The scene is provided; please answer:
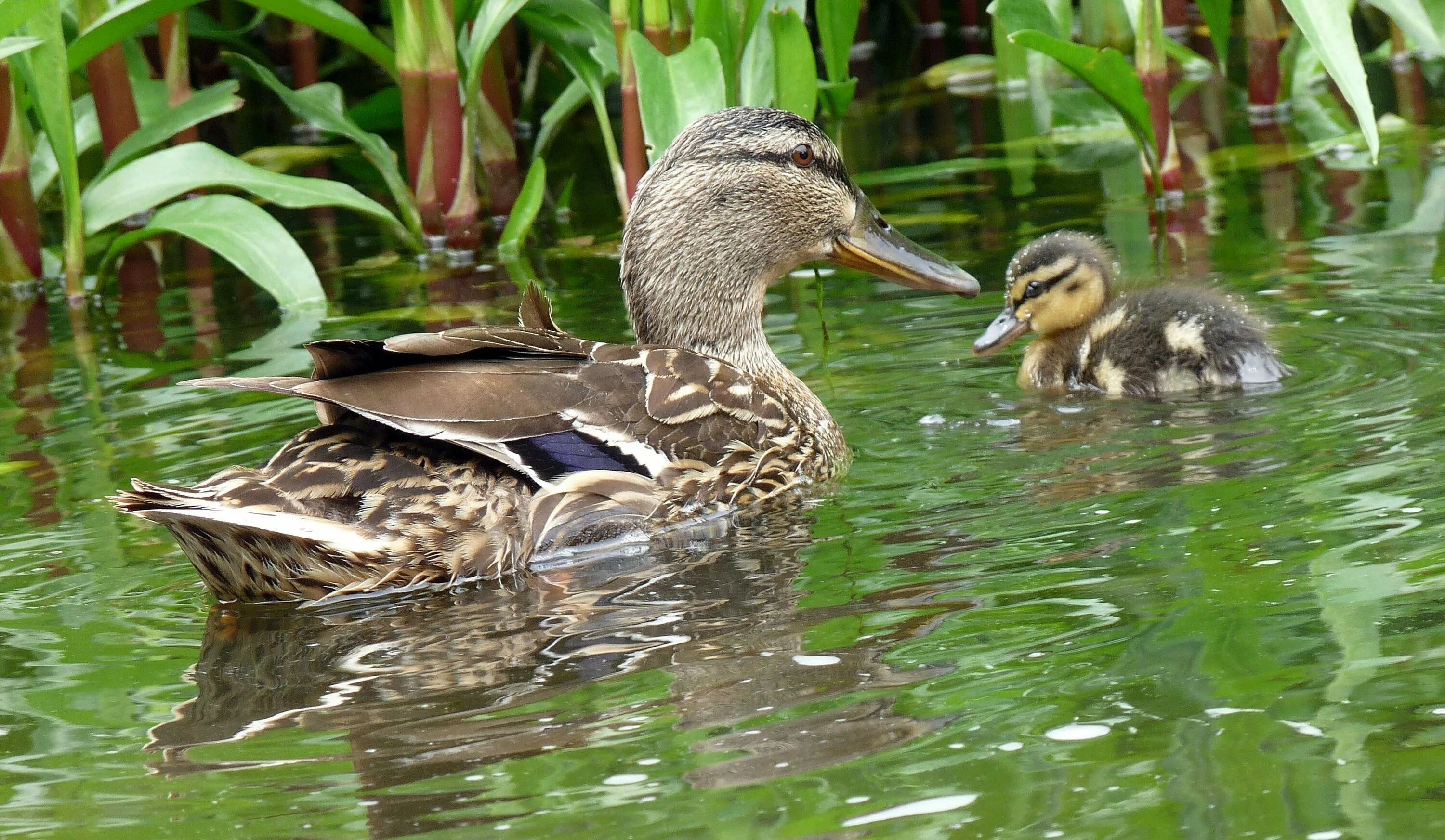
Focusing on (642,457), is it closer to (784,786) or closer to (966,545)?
(966,545)

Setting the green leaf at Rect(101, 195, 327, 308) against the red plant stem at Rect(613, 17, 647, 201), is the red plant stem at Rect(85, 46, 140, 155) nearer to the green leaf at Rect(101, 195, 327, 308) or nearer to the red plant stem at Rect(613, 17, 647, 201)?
the green leaf at Rect(101, 195, 327, 308)

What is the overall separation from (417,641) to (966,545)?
1096mm

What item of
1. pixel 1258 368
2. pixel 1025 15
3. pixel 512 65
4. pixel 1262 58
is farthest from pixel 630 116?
pixel 1262 58

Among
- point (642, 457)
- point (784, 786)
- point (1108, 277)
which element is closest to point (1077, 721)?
point (784, 786)

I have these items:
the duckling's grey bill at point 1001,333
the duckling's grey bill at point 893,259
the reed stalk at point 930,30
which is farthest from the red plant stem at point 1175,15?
the duckling's grey bill at point 893,259

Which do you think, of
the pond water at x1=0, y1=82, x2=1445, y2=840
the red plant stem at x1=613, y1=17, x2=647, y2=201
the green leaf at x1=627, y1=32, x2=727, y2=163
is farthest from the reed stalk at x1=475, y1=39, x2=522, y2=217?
the pond water at x1=0, y1=82, x2=1445, y2=840

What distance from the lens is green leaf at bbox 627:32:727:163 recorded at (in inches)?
230

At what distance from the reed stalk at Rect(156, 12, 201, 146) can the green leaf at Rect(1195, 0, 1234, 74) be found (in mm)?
4135

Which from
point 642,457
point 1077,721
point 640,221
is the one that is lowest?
point 1077,721

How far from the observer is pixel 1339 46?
425 cm

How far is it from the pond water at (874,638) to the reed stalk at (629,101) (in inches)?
39.8

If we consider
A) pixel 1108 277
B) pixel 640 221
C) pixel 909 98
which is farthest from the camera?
pixel 909 98

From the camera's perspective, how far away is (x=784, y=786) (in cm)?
251

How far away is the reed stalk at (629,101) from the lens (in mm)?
6250
